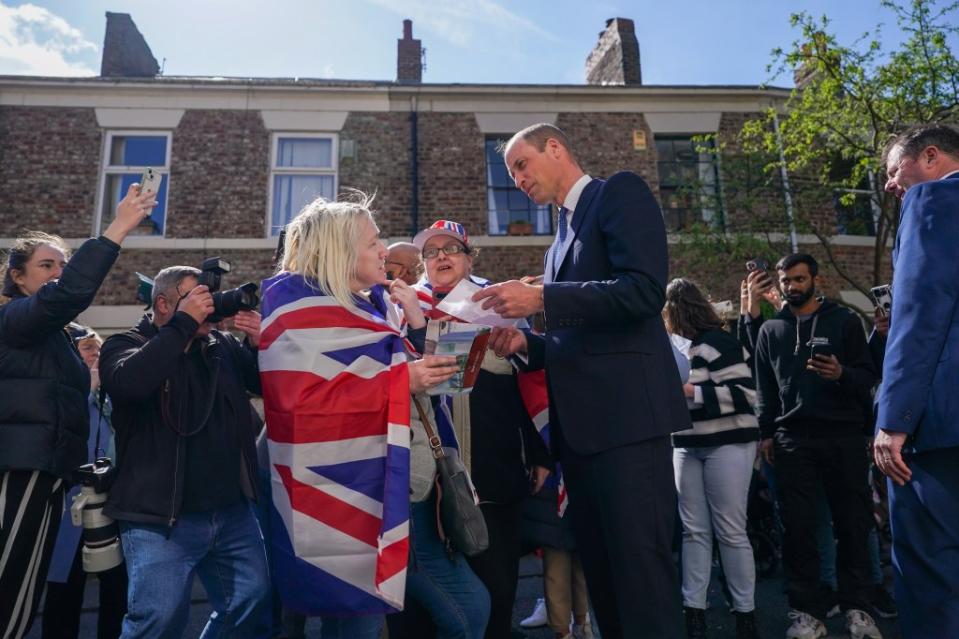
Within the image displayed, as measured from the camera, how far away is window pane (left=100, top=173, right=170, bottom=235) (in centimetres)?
1071

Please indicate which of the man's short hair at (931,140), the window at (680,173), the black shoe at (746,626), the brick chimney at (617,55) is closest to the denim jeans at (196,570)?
the black shoe at (746,626)

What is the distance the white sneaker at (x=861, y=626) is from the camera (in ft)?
12.0

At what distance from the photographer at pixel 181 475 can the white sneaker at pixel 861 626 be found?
135 inches

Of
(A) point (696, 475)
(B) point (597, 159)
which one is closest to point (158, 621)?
(A) point (696, 475)

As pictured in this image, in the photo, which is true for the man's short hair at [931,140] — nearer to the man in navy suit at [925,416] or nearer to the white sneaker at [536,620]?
the man in navy suit at [925,416]

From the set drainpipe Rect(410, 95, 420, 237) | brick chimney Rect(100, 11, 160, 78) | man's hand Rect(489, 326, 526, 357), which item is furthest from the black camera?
brick chimney Rect(100, 11, 160, 78)

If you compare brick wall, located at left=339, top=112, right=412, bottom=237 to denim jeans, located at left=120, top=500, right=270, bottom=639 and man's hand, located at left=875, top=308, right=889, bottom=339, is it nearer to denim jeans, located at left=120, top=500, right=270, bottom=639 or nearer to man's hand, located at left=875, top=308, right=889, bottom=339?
man's hand, located at left=875, top=308, right=889, bottom=339

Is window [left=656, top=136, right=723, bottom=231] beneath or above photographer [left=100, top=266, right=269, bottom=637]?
above

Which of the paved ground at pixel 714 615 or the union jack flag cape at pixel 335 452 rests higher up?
the union jack flag cape at pixel 335 452

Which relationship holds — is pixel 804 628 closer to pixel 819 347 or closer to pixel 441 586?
pixel 819 347

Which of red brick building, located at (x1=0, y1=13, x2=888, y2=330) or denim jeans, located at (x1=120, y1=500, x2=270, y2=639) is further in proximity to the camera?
red brick building, located at (x1=0, y1=13, x2=888, y2=330)

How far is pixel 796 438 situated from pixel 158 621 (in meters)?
3.77

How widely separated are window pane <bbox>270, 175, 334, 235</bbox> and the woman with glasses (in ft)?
27.9

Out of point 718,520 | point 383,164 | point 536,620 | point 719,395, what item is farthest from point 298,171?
point 718,520
